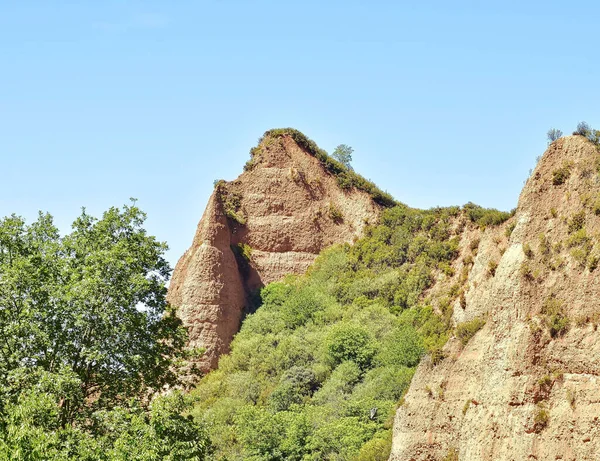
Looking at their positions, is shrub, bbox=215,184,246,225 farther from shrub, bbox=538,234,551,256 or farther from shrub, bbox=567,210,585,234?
shrub, bbox=567,210,585,234

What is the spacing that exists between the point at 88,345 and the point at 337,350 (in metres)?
29.6

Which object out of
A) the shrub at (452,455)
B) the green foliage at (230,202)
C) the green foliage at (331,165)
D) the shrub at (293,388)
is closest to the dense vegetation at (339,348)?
the shrub at (293,388)

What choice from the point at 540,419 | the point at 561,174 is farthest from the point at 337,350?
the point at 540,419

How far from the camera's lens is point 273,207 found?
2785 inches

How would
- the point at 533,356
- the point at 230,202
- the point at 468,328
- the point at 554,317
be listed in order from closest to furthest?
the point at 533,356, the point at 554,317, the point at 468,328, the point at 230,202

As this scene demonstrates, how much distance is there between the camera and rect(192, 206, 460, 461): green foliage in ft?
160

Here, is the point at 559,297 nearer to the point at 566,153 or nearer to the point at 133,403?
the point at 566,153

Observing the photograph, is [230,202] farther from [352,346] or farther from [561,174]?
[561,174]

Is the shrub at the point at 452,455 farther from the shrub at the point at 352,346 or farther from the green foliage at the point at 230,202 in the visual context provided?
the green foliage at the point at 230,202

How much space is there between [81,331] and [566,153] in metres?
14.1

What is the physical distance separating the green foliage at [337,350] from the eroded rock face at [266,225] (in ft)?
4.39

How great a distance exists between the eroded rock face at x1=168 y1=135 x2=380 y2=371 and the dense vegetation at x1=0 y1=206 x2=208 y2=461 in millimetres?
32792

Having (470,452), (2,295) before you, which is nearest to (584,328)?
(470,452)

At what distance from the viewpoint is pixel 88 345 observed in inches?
1139
